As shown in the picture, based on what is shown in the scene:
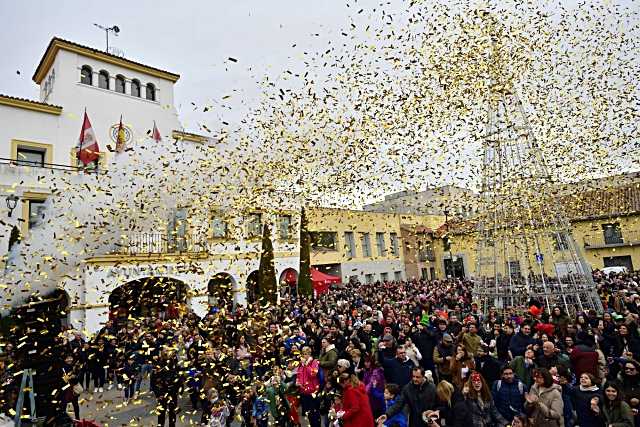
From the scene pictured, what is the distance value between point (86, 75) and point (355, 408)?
1976 cm

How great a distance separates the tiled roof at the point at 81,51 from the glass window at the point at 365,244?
1879cm

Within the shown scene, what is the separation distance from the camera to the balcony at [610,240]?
27594 mm

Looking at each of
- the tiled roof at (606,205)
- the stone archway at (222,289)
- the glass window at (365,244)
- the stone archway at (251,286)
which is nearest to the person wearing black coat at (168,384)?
the stone archway at (222,289)

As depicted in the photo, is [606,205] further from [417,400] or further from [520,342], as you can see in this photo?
[417,400]

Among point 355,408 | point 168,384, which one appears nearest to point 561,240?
point 355,408

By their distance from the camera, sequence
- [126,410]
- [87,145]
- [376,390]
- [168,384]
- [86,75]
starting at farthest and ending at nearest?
[86,75] < [87,145] < [126,410] < [168,384] < [376,390]

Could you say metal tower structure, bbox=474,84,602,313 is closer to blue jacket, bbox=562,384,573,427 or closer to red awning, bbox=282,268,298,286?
blue jacket, bbox=562,384,573,427

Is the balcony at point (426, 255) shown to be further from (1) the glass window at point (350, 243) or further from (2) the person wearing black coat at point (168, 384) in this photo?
(2) the person wearing black coat at point (168, 384)

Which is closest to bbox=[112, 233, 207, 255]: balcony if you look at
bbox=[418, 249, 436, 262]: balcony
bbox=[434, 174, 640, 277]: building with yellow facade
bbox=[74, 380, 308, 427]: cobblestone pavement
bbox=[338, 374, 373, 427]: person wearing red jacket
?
bbox=[74, 380, 308, 427]: cobblestone pavement

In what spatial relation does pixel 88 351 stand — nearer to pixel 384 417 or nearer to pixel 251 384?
pixel 251 384

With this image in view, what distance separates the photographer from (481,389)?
5266 millimetres

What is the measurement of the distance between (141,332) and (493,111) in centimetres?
1205

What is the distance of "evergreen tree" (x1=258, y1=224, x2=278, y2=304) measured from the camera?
16.9 m

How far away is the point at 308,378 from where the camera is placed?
7203mm
